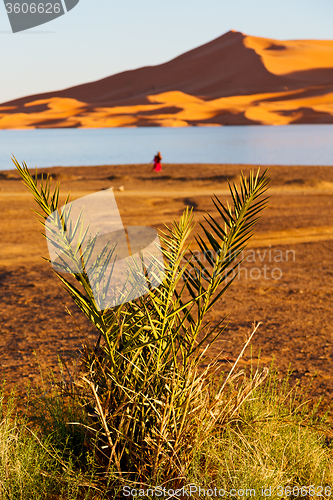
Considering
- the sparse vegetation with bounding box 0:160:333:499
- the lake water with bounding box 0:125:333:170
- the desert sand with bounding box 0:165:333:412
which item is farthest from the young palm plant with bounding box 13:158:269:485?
the lake water with bounding box 0:125:333:170

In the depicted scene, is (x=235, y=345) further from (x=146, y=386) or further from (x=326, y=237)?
(x=326, y=237)

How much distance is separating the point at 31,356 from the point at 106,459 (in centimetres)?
258

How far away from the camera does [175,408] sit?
2463 millimetres

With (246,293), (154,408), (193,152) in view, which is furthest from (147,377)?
(193,152)

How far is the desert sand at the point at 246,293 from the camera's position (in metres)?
4.98

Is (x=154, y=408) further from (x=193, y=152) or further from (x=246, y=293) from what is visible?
(x=193, y=152)

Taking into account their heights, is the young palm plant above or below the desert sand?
above

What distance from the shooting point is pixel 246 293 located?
7.21 m

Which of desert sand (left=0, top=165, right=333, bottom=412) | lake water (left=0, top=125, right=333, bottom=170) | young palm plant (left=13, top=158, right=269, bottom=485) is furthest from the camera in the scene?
lake water (left=0, top=125, right=333, bottom=170)

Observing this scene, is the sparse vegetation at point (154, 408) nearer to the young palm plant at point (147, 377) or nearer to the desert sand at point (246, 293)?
the young palm plant at point (147, 377)

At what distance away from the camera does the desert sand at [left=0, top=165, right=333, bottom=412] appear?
16.3 feet

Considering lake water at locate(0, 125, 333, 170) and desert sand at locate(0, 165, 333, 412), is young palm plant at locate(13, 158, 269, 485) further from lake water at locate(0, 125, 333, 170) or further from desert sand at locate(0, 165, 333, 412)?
lake water at locate(0, 125, 333, 170)

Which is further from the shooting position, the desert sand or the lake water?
the lake water

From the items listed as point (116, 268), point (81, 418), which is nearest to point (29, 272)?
point (116, 268)
